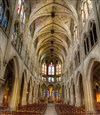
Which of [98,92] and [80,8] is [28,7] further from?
[98,92]

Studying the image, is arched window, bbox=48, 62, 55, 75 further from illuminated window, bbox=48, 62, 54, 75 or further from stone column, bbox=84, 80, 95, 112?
stone column, bbox=84, 80, 95, 112

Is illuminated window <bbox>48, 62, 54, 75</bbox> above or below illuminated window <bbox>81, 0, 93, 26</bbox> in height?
below

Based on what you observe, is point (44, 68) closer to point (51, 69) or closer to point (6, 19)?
point (51, 69)

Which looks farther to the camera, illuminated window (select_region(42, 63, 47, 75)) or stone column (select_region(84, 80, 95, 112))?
illuminated window (select_region(42, 63, 47, 75))

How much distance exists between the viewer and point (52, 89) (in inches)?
1795

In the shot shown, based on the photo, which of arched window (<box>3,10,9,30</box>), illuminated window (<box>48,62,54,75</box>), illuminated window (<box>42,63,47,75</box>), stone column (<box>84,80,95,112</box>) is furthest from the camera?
illuminated window (<box>48,62,54,75</box>)

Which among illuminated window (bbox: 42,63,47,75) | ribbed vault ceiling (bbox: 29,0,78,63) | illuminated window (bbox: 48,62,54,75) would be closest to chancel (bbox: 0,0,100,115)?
ribbed vault ceiling (bbox: 29,0,78,63)

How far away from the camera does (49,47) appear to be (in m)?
40.7

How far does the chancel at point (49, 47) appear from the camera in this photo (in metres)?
12.1

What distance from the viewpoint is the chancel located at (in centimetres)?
1206

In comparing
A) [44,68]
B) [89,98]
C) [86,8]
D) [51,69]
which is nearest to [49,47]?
[44,68]

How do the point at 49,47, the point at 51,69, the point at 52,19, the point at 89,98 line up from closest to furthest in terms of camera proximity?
1. the point at 89,98
2. the point at 52,19
3. the point at 49,47
4. the point at 51,69

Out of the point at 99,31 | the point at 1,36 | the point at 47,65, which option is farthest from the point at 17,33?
the point at 47,65

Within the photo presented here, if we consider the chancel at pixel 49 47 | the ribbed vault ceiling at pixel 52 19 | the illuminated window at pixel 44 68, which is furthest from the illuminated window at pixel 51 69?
the ribbed vault ceiling at pixel 52 19
